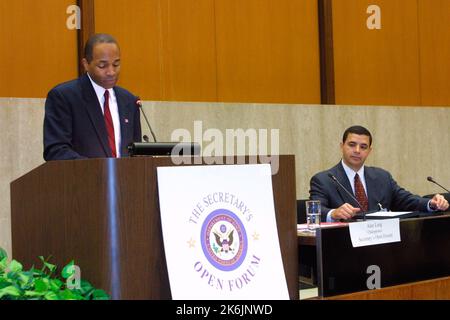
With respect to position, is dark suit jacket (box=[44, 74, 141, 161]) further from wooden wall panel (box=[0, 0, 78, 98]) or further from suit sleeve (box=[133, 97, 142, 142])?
wooden wall panel (box=[0, 0, 78, 98])

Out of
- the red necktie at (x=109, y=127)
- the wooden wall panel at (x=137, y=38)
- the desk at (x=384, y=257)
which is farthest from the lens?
the wooden wall panel at (x=137, y=38)

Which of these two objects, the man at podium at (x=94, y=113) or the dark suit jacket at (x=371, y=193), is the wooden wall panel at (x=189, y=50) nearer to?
the dark suit jacket at (x=371, y=193)

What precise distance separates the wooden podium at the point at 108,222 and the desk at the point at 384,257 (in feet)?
2.37

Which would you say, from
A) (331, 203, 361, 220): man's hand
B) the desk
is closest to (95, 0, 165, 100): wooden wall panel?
(331, 203, 361, 220): man's hand

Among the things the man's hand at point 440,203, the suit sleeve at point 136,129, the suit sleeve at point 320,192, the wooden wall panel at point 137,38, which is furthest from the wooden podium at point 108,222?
the wooden wall panel at point 137,38

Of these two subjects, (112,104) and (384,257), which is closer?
(384,257)

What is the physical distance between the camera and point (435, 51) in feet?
24.0

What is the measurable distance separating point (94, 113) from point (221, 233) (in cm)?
104

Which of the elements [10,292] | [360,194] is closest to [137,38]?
[360,194]

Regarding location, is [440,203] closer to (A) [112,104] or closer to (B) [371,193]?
(B) [371,193]

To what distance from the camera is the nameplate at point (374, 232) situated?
9.79 feet

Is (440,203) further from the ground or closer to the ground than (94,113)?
closer to the ground

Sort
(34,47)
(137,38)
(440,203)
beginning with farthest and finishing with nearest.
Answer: (137,38), (34,47), (440,203)

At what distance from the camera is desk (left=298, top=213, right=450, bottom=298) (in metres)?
2.88
